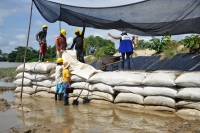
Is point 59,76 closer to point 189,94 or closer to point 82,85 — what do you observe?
point 82,85

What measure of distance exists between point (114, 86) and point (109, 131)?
88.6 inches

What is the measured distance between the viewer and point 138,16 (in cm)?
601

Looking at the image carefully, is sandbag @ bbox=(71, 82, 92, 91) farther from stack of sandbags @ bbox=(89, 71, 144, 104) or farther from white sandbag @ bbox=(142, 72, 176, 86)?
white sandbag @ bbox=(142, 72, 176, 86)

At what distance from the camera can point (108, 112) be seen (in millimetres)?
5656

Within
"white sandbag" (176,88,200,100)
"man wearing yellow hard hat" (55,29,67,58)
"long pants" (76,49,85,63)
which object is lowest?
"white sandbag" (176,88,200,100)

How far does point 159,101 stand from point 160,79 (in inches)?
18.2

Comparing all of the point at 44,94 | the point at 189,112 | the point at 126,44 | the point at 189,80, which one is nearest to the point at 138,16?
the point at 126,44

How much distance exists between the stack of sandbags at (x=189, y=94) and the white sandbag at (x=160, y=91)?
0.43ft

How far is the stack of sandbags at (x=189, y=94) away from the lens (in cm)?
511

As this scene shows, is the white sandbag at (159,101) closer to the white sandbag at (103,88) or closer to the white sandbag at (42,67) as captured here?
the white sandbag at (103,88)

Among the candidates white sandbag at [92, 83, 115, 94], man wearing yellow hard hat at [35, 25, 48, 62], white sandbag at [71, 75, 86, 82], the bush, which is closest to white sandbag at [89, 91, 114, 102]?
white sandbag at [92, 83, 115, 94]

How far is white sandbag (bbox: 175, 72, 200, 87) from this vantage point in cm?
513

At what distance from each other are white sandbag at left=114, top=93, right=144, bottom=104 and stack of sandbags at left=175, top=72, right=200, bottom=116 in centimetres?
84

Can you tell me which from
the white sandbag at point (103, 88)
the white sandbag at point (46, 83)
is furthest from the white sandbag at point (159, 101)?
the white sandbag at point (46, 83)
